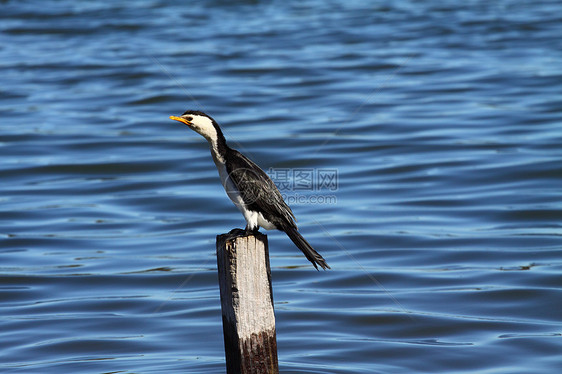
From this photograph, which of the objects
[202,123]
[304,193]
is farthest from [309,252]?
[304,193]

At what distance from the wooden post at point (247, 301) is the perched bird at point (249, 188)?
368mm

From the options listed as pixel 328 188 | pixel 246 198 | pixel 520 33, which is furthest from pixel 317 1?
pixel 246 198

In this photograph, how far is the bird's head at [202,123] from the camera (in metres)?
6.12

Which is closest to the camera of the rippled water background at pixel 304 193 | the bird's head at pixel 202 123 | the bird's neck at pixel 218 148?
the bird's head at pixel 202 123

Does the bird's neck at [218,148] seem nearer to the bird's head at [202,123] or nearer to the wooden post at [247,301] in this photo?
the bird's head at [202,123]

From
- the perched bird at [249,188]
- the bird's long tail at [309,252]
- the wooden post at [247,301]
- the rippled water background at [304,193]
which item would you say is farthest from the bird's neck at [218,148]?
the rippled water background at [304,193]

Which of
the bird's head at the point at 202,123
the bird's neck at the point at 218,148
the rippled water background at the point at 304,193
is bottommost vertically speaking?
the rippled water background at the point at 304,193

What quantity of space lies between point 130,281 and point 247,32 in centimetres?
2071

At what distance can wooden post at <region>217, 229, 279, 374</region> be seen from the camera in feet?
17.7

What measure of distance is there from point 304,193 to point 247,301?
8.58m

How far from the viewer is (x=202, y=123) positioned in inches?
243

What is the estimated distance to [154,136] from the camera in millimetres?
18234

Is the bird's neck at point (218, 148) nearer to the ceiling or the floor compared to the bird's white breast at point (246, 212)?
nearer to the ceiling

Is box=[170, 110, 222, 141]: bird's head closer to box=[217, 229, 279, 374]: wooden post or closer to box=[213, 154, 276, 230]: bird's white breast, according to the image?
box=[213, 154, 276, 230]: bird's white breast
